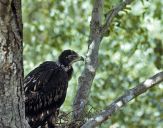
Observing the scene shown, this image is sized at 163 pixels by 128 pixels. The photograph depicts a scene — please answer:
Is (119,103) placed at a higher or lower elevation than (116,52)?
lower

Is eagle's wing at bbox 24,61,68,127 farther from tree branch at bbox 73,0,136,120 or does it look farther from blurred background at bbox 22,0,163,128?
blurred background at bbox 22,0,163,128

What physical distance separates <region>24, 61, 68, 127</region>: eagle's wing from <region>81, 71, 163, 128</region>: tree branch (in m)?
1.80

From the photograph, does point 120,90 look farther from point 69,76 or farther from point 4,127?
point 4,127

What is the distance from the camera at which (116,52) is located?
38.0 ft

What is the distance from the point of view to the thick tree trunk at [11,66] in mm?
4227

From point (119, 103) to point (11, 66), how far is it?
116 centimetres

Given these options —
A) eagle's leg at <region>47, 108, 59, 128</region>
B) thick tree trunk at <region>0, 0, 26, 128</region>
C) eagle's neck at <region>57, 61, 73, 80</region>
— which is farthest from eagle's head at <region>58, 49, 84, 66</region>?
thick tree trunk at <region>0, 0, 26, 128</region>

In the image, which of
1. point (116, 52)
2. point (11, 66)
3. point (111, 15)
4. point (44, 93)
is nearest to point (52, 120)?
point (44, 93)

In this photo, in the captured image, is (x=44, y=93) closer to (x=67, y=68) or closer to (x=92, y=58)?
(x=67, y=68)

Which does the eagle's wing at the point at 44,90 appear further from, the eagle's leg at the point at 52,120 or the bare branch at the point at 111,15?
the bare branch at the point at 111,15

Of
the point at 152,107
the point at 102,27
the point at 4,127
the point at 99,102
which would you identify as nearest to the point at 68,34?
the point at 99,102

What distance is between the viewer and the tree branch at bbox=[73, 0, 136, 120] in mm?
6031

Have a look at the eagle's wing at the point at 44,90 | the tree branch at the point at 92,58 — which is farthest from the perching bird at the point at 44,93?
the tree branch at the point at 92,58

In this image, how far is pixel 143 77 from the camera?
1169 centimetres
